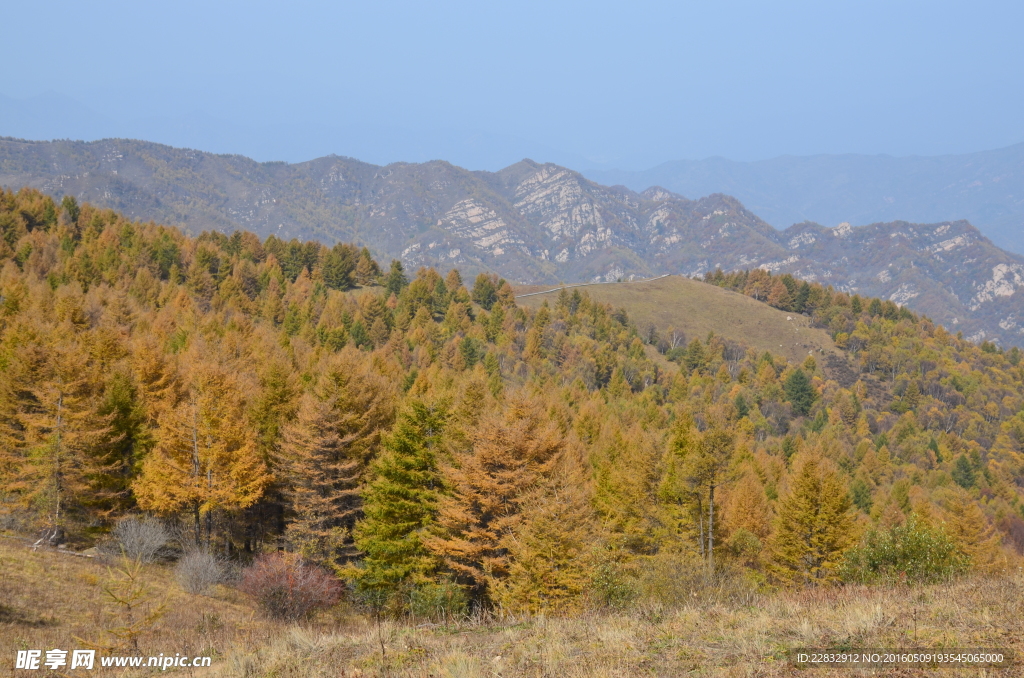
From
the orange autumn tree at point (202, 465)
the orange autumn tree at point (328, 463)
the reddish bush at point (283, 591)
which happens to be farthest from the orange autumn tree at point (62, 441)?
the reddish bush at point (283, 591)

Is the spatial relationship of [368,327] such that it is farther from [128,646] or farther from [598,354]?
[128,646]

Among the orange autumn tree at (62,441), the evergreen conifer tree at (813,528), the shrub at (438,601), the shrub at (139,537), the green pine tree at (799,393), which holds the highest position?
the orange autumn tree at (62,441)

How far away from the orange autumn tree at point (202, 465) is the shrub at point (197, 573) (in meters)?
4.08

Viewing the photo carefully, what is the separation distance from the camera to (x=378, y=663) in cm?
971

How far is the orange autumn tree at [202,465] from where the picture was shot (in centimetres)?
3002

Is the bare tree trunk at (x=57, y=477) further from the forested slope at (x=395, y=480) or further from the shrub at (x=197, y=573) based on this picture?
the shrub at (x=197, y=573)

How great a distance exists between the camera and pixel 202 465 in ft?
105

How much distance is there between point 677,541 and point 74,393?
3218cm

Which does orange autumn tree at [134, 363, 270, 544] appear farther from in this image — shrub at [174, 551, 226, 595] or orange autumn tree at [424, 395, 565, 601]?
orange autumn tree at [424, 395, 565, 601]

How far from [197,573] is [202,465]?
830cm

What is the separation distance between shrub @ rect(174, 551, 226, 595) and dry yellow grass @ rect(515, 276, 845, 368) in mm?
149976

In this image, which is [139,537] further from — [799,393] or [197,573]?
[799,393]

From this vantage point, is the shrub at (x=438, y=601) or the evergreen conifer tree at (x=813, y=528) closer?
the shrub at (x=438, y=601)

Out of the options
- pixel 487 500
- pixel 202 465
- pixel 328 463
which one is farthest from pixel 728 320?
pixel 202 465
